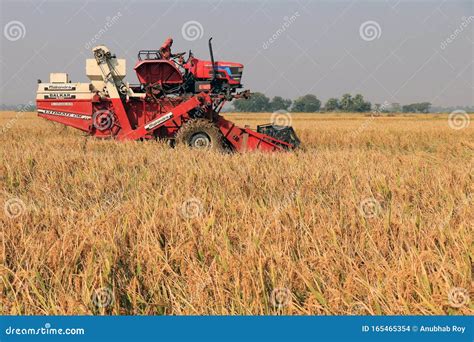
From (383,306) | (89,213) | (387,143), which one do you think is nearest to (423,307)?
(383,306)

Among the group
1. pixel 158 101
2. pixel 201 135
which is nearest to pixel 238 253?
pixel 201 135

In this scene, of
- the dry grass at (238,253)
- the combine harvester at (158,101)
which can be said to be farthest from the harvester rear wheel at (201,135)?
the dry grass at (238,253)

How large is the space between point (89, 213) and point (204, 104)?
5276 mm

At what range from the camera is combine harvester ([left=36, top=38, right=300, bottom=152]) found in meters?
8.02

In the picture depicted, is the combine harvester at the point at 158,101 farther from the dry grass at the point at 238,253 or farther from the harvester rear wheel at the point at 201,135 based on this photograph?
the dry grass at the point at 238,253

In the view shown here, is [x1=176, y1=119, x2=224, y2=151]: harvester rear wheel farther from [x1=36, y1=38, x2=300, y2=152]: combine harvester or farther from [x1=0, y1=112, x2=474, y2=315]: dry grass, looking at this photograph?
[x1=0, y1=112, x2=474, y2=315]: dry grass

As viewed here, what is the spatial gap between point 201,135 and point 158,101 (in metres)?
1.20

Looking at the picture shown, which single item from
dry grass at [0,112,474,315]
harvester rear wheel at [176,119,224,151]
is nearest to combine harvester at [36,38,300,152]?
harvester rear wheel at [176,119,224,151]

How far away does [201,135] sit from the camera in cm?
794

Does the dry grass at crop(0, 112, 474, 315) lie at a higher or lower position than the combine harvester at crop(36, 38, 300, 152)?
lower

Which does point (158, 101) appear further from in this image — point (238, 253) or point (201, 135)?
point (238, 253)

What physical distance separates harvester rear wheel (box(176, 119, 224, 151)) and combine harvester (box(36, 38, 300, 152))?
0.02 m

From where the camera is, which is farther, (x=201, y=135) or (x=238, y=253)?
(x=201, y=135)

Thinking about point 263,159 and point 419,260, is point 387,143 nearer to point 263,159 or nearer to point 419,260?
point 263,159
